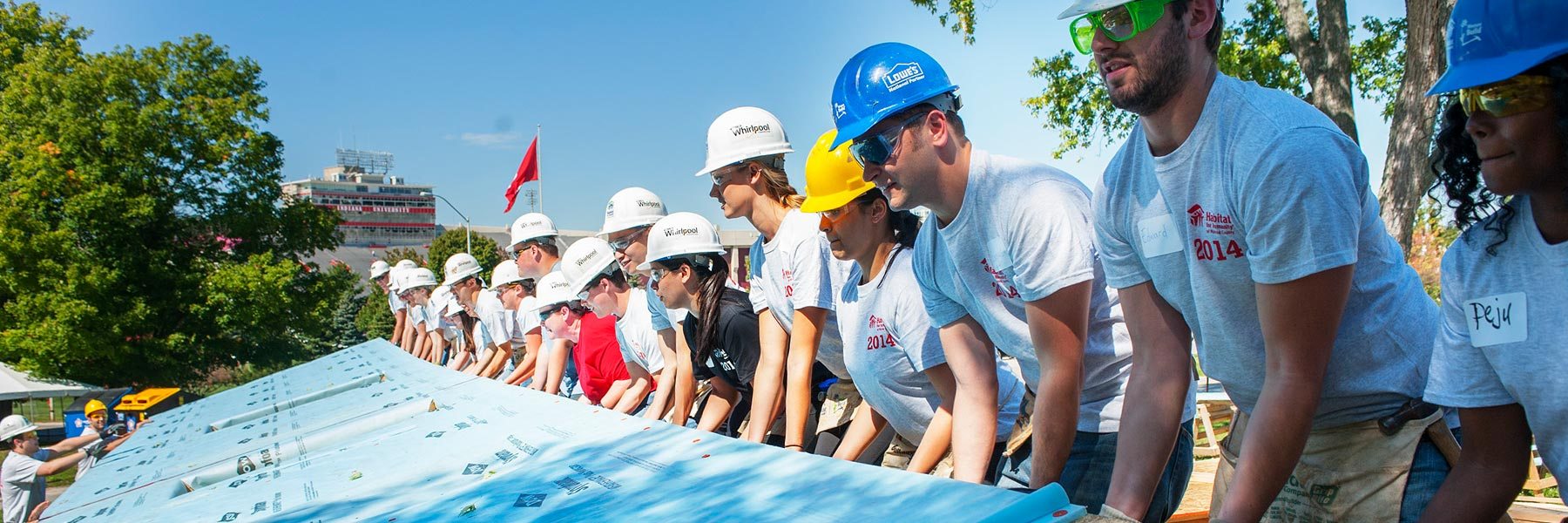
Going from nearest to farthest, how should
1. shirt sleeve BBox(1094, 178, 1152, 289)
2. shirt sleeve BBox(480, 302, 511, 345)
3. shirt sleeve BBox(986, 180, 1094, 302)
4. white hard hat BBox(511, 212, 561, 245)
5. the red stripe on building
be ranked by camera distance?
shirt sleeve BBox(1094, 178, 1152, 289) → shirt sleeve BBox(986, 180, 1094, 302) → white hard hat BBox(511, 212, 561, 245) → shirt sleeve BBox(480, 302, 511, 345) → the red stripe on building

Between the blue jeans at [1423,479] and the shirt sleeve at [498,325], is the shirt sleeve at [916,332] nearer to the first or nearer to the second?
the blue jeans at [1423,479]

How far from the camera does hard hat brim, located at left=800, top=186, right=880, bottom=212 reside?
12.7 feet

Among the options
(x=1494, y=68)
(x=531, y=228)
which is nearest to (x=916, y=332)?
(x=1494, y=68)

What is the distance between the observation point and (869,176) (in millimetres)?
3100

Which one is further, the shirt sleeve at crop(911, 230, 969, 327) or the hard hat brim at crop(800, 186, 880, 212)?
the hard hat brim at crop(800, 186, 880, 212)

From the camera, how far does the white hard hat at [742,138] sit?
16.4 feet

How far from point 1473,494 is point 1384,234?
0.51 metres

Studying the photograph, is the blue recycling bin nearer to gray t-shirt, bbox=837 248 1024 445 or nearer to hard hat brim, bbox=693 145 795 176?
hard hat brim, bbox=693 145 795 176

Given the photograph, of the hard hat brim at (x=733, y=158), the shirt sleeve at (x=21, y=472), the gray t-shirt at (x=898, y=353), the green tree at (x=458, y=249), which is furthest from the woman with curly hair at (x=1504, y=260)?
the green tree at (x=458, y=249)

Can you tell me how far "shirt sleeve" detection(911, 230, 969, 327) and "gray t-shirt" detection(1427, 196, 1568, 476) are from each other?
4.83 ft

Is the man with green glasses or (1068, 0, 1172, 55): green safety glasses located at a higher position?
(1068, 0, 1172, 55): green safety glasses

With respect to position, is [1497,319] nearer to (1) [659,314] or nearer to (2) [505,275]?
(1) [659,314]

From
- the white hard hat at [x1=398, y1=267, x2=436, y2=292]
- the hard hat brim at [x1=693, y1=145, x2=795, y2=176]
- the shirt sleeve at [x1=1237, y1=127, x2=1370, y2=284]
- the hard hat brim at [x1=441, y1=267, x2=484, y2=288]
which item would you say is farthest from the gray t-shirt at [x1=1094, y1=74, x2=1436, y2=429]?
the white hard hat at [x1=398, y1=267, x2=436, y2=292]

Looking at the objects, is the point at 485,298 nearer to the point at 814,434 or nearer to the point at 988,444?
the point at 814,434
